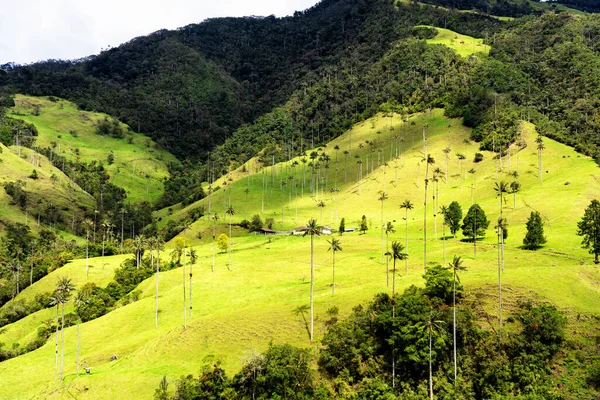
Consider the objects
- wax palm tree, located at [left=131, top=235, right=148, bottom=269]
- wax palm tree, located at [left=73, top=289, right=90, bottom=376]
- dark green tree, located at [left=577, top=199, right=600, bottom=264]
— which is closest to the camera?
dark green tree, located at [left=577, top=199, right=600, bottom=264]

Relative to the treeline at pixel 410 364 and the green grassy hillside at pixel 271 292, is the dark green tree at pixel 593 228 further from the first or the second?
the treeline at pixel 410 364

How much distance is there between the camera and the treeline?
6981cm

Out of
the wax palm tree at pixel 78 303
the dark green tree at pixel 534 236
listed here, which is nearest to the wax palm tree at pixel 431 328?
the dark green tree at pixel 534 236

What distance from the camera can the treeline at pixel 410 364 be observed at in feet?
229

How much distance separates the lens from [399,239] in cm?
14288

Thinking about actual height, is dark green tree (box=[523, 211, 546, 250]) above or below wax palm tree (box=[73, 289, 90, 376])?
above

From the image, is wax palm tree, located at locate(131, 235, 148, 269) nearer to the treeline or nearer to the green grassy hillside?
the green grassy hillside

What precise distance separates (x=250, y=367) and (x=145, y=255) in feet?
353

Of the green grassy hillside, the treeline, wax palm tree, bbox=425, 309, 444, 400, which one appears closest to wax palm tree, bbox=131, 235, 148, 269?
the green grassy hillside

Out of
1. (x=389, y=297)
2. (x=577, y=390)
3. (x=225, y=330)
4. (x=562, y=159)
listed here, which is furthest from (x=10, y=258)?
(x=562, y=159)

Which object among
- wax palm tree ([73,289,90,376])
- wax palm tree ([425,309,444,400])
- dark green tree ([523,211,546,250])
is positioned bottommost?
wax palm tree ([73,289,90,376])

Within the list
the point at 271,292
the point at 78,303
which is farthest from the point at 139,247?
the point at 271,292

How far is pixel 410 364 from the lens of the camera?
73875 mm

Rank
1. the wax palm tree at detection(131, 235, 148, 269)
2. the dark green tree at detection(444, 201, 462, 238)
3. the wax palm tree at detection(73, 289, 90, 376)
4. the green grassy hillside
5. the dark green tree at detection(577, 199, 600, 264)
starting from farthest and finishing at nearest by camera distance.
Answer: the wax palm tree at detection(131, 235, 148, 269)
the dark green tree at detection(444, 201, 462, 238)
the wax palm tree at detection(73, 289, 90, 376)
the dark green tree at detection(577, 199, 600, 264)
the green grassy hillside
